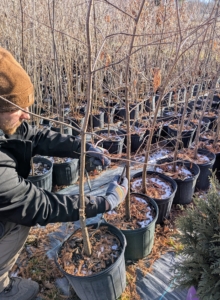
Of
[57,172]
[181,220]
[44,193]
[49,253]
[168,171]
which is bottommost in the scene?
[49,253]

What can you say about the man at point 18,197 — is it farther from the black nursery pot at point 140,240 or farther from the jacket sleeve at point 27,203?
the black nursery pot at point 140,240

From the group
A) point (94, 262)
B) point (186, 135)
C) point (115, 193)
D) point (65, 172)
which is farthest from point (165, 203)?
point (186, 135)

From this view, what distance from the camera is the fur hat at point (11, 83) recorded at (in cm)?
107

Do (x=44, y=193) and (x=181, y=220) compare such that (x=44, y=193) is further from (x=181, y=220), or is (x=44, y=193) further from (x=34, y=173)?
(x=34, y=173)

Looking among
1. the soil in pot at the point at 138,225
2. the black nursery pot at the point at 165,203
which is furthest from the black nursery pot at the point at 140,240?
the black nursery pot at the point at 165,203

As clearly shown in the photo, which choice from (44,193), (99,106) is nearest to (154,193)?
(44,193)

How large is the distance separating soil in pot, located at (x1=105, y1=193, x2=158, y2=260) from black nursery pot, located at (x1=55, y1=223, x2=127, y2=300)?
0.19 metres

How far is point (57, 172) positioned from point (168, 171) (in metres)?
1.15

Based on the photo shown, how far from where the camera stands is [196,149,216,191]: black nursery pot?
8.28 feet

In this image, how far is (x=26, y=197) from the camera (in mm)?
1141

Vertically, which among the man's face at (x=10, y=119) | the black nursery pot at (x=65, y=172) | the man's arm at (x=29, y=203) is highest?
the man's face at (x=10, y=119)

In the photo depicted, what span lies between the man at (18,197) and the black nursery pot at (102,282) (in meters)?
0.28

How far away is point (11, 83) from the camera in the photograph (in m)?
1.09

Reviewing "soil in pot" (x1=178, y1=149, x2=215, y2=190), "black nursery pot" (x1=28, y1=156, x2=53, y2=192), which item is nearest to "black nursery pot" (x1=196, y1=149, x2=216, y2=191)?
"soil in pot" (x1=178, y1=149, x2=215, y2=190)
